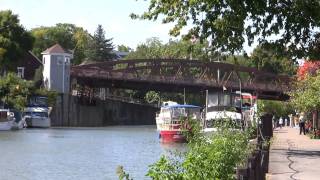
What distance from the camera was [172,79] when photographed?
12112cm

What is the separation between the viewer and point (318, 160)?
26797mm

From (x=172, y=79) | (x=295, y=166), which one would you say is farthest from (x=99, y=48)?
(x=295, y=166)

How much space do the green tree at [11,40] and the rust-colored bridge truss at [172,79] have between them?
34.1 feet

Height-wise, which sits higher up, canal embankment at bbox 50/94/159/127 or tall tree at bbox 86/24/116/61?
tall tree at bbox 86/24/116/61

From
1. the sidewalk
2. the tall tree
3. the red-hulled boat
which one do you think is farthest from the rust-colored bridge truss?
the sidewalk

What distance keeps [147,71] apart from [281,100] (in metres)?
27.1

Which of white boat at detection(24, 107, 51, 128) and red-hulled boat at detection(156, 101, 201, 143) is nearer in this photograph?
red-hulled boat at detection(156, 101, 201, 143)

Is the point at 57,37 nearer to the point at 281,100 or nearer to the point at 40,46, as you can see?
the point at 40,46

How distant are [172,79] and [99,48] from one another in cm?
4622

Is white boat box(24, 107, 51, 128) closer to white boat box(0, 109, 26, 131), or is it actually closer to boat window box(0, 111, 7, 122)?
white boat box(0, 109, 26, 131)

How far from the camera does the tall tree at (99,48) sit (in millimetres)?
162750

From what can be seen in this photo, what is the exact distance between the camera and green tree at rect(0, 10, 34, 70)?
361ft

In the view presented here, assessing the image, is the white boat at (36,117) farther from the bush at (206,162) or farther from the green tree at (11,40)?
the bush at (206,162)

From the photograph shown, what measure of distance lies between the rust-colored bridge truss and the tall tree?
29262mm
